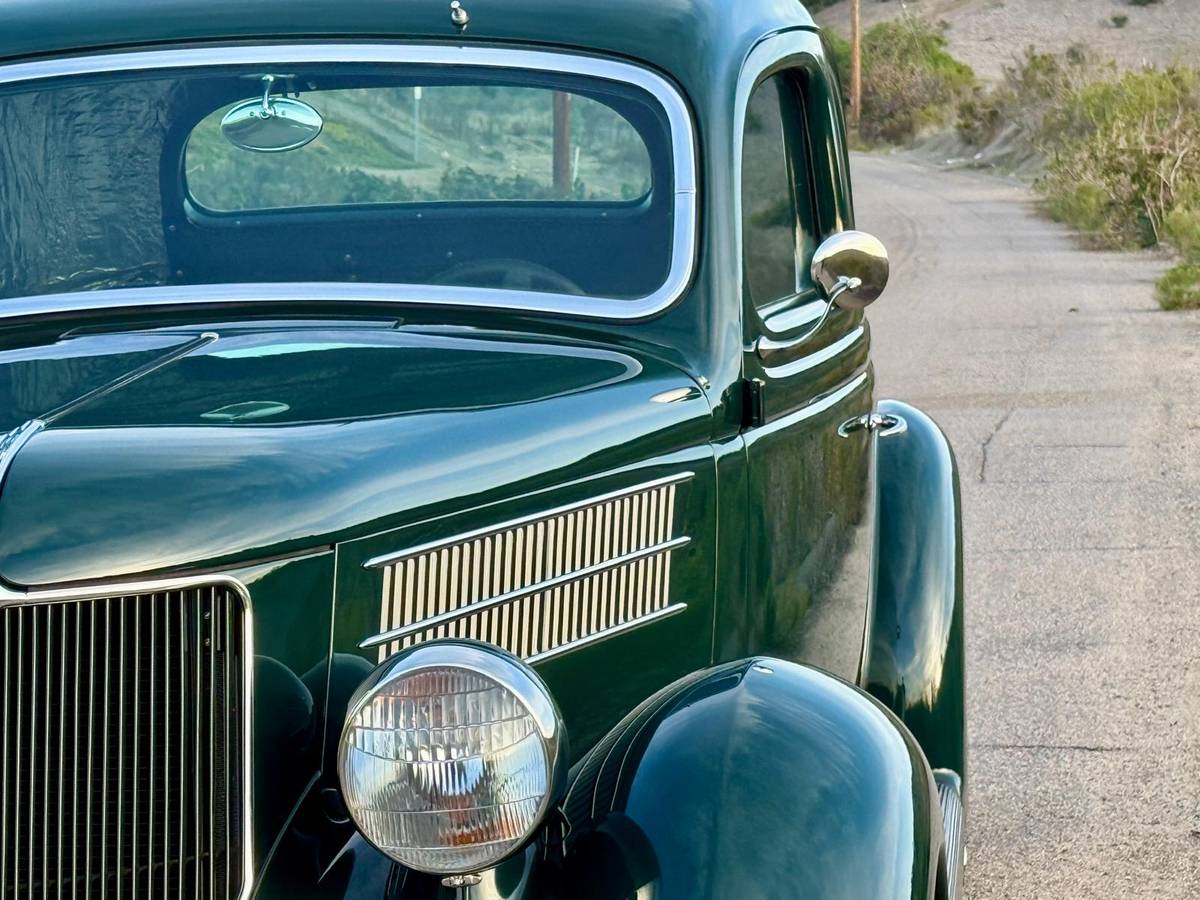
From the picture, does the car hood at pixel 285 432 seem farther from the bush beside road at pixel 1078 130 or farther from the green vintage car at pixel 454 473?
the bush beside road at pixel 1078 130

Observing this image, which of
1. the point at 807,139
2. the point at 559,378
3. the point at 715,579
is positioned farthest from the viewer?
the point at 807,139

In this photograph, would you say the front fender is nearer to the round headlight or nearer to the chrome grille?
the round headlight

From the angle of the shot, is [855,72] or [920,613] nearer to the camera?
[920,613]

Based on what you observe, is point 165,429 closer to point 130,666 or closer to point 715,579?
point 130,666

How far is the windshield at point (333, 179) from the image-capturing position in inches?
111

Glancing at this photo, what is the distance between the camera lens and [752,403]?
284cm

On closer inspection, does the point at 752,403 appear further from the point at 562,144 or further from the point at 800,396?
the point at 562,144

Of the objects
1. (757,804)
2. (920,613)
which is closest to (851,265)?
(920,613)

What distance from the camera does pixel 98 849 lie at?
1874 millimetres

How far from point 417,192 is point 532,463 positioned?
3.66 feet

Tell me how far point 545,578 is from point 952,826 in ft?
2.99

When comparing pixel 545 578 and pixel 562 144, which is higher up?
pixel 562 144

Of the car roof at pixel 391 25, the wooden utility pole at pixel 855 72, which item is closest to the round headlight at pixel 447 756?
the car roof at pixel 391 25

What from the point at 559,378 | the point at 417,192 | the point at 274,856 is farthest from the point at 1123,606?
the point at 274,856
